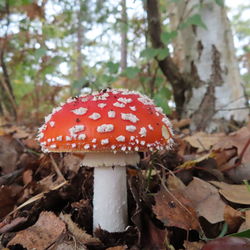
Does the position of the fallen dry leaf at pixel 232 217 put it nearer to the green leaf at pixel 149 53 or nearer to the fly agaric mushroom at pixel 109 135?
the fly agaric mushroom at pixel 109 135

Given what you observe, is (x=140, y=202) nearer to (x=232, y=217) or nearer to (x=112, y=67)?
(x=232, y=217)

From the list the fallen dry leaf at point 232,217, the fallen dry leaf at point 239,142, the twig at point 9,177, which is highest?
the fallen dry leaf at point 239,142

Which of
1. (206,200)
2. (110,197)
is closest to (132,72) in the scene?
(110,197)

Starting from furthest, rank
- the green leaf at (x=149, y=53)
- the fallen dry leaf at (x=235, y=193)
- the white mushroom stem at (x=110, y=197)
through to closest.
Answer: the green leaf at (x=149, y=53), the white mushroom stem at (x=110, y=197), the fallen dry leaf at (x=235, y=193)

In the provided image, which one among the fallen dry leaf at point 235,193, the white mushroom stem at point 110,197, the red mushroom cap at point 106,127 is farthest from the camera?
the white mushroom stem at point 110,197

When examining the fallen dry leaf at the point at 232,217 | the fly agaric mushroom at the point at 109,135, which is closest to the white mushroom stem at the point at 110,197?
the fly agaric mushroom at the point at 109,135

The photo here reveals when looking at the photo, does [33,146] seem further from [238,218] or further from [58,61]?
[238,218]

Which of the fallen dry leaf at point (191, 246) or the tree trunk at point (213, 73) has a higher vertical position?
the tree trunk at point (213, 73)
